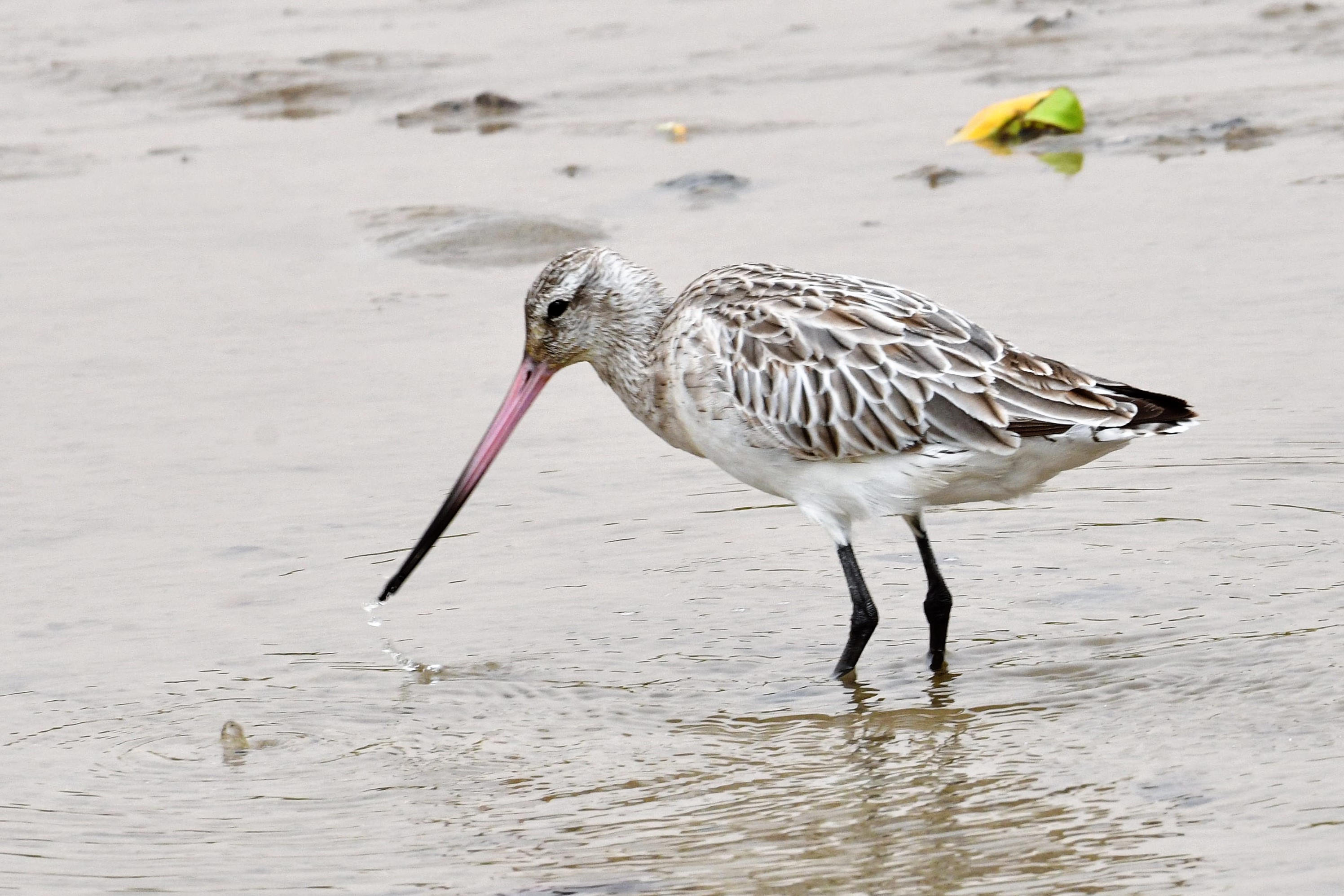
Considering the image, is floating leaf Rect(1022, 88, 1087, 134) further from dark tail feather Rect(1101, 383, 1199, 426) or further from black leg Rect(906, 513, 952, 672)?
dark tail feather Rect(1101, 383, 1199, 426)

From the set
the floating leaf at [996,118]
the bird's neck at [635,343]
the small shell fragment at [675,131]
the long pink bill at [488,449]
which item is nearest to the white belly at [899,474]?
the bird's neck at [635,343]

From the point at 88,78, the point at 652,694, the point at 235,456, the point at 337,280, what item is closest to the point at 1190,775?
the point at 652,694

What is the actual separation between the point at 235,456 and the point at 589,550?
68.5 inches

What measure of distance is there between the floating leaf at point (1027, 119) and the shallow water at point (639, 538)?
0.16 meters

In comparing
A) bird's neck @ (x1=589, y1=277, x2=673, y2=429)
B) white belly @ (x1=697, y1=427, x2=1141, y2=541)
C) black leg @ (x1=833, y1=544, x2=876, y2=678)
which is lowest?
black leg @ (x1=833, y1=544, x2=876, y2=678)

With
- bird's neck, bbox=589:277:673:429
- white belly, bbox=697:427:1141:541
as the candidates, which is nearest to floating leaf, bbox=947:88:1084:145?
bird's neck, bbox=589:277:673:429

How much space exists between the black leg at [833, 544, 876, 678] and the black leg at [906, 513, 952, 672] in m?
0.17

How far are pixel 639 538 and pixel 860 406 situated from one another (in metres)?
1.23

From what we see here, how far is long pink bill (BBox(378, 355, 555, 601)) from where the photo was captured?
644 cm

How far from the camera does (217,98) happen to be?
13.6m

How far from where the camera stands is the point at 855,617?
6.05 meters

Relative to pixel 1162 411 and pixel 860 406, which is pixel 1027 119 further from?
pixel 1162 411

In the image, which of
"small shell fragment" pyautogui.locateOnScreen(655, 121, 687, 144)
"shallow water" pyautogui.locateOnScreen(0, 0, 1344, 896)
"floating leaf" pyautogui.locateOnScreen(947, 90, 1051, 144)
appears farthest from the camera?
"small shell fragment" pyautogui.locateOnScreen(655, 121, 687, 144)

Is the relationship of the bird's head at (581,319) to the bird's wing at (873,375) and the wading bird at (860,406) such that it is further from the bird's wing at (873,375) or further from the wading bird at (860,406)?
the bird's wing at (873,375)
